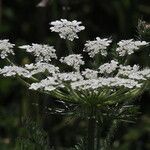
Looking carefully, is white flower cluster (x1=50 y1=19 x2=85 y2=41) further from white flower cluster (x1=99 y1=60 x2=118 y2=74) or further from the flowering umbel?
white flower cluster (x1=99 y1=60 x2=118 y2=74)

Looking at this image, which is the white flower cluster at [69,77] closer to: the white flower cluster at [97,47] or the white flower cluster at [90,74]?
the white flower cluster at [90,74]

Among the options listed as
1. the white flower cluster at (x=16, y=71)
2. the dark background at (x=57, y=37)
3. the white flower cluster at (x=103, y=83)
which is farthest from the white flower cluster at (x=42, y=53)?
the dark background at (x=57, y=37)

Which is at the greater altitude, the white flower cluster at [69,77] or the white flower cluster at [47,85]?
the white flower cluster at [69,77]

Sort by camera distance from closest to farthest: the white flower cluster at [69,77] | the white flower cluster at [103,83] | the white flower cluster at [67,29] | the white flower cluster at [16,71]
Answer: the white flower cluster at [103,83]
the white flower cluster at [69,77]
the white flower cluster at [16,71]
the white flower cluster at [67,29]

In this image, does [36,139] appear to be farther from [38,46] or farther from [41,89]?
[38,46]

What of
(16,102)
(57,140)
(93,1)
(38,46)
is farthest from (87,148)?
(93,1)

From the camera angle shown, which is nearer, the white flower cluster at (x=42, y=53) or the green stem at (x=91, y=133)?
the green stem at (x=91, y=133)

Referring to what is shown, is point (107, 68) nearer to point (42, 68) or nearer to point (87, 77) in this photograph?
point (87, 77)
